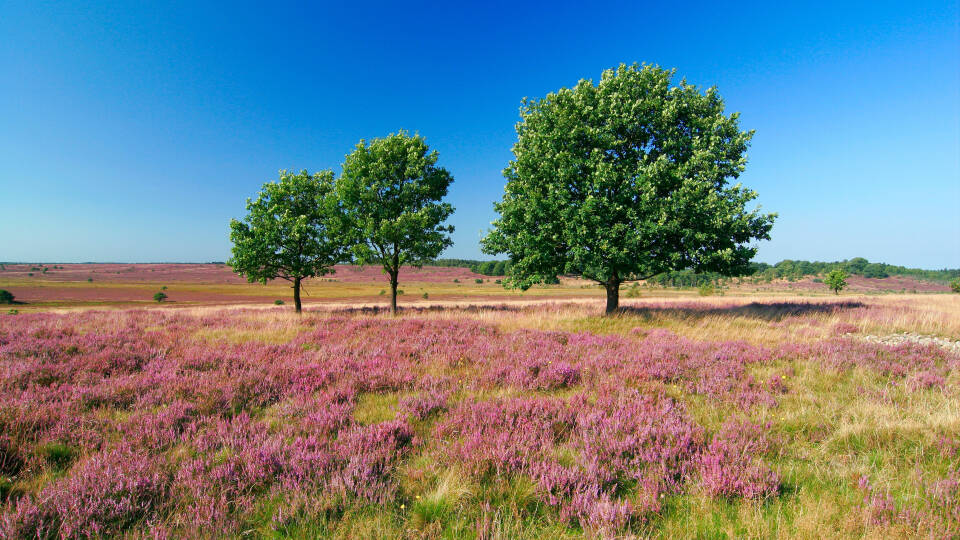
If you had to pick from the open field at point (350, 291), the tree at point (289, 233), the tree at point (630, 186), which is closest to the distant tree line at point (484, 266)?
the open field at point (350, 291)

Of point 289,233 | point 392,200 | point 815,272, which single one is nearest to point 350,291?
point 289,233

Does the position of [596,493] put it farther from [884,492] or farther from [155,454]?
[155,454]

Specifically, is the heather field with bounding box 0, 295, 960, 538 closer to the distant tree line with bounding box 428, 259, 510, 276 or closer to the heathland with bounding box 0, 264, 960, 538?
the heathland with bounding box 0, 264, 960, 538

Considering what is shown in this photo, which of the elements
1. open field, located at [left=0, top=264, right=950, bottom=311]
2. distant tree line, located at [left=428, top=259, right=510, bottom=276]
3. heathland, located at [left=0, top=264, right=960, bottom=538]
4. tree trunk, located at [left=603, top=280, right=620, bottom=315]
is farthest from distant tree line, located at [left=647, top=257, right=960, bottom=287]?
heathland, located at [left=0, top=264, right=960, bottom=538]

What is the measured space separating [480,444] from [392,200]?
704 inches

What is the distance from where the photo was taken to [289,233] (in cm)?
2231

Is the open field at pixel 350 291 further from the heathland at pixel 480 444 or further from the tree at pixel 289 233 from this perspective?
the heathland at pixel 480 444

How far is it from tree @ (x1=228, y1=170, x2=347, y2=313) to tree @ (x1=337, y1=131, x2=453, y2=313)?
5.85ft

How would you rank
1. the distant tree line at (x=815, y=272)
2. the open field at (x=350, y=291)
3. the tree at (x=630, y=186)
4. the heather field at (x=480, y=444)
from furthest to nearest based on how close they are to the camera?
the distant tree line at (x=815, y=272) < the open field at (x=350, y=291) < the tree at (x=630, y=186) < the heather field at (x=480, y=444)

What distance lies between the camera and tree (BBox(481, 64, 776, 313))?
1335cm

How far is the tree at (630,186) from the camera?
43.8ft

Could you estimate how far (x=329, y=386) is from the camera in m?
6.12

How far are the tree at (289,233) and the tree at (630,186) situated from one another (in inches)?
486

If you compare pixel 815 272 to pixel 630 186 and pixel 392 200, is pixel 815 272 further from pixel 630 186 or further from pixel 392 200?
pixel 392 200
